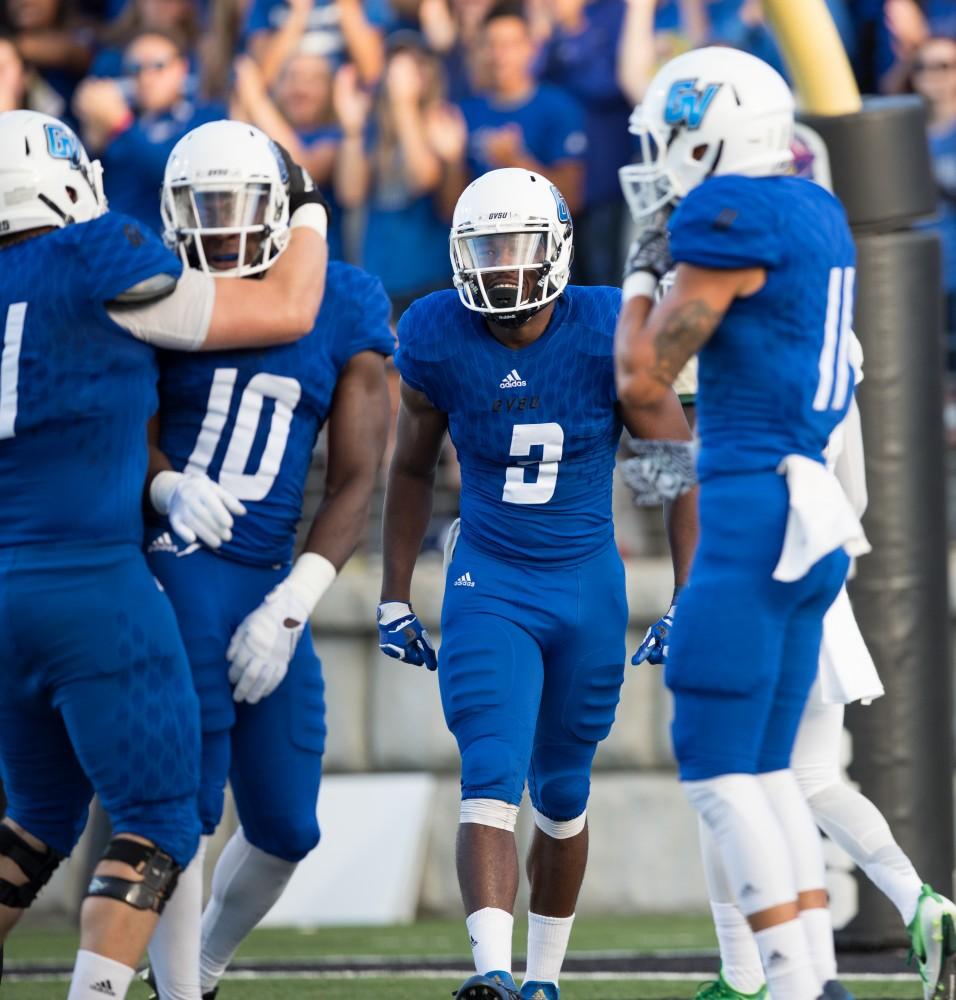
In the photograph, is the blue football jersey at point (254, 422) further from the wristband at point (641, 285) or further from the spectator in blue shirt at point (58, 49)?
the spectator in blue shirt at point (58, 49)

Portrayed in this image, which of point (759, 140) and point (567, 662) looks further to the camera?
point (567, 662)

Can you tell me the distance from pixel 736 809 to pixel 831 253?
1.04 meters

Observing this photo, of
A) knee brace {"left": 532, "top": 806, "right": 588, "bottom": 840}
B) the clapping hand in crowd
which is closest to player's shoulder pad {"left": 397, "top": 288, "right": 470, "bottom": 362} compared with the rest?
knee brace {"left": 532, "top": 806, "right": 588, "bottom": 840}

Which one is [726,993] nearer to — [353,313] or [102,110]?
[353,313]

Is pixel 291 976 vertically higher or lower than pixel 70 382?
lower

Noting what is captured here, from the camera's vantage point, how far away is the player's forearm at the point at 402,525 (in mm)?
4922

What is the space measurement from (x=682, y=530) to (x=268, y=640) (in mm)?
1040

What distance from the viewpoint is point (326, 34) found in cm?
→ 905

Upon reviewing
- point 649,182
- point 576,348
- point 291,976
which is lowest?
point 291,976

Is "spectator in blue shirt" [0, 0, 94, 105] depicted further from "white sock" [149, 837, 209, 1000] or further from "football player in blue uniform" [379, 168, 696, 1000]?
"white sock" [149, 837, 209, 1000]

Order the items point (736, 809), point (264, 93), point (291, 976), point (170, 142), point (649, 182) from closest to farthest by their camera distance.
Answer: point (736, 809) → point (649, 182) → point (291, 976) → point (170, 142) → point (264, 93)

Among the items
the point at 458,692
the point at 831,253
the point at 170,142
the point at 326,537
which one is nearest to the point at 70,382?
the point at 326,537

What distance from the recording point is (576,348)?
4.64 meters

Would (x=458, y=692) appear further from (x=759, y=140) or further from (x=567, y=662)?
(x=759, y=140)
